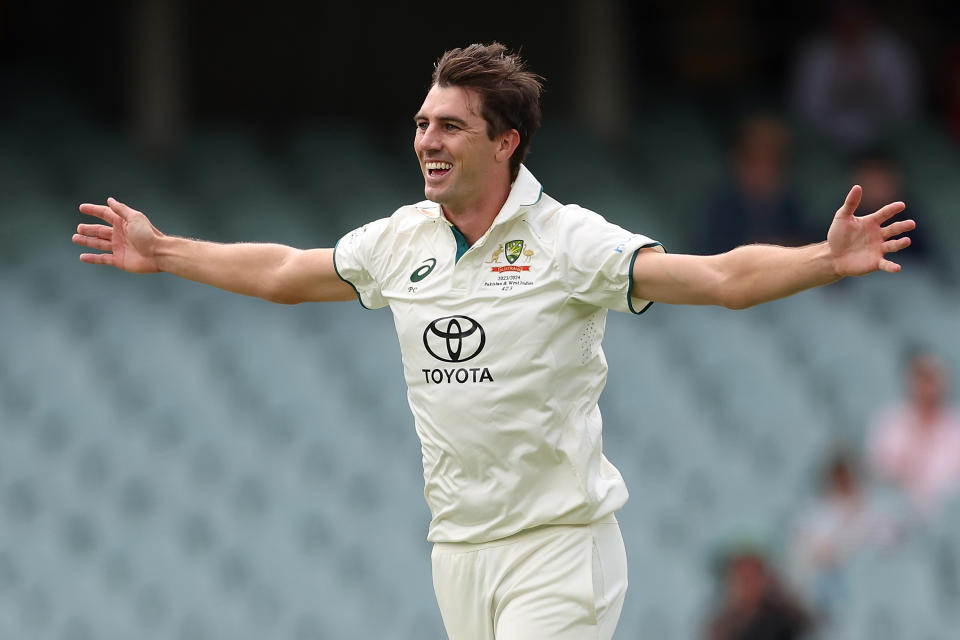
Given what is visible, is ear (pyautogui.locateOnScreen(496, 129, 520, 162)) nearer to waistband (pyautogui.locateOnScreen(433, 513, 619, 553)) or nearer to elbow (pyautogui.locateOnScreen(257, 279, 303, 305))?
elbow (pyautogui.locateOnScreen(257, 279, 303, 305))

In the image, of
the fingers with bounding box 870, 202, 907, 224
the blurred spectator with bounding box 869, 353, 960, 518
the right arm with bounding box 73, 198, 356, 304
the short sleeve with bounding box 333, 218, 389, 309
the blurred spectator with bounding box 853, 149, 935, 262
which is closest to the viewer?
the fingers with bounding box 870, 202, 907, 224

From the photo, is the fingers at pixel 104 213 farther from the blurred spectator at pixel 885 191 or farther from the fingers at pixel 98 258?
the blurred spectator at pixel 885 191

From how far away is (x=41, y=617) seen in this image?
9172mm

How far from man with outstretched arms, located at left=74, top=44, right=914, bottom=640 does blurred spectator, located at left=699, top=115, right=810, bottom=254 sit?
21.4 ft

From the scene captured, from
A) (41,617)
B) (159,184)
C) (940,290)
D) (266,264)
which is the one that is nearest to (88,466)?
(41,617)

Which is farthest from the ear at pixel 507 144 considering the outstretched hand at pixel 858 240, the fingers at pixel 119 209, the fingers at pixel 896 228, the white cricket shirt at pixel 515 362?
the fingers at pixel 119 209

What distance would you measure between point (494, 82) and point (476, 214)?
15.8 inches

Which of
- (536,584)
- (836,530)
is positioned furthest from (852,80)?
(536,584)

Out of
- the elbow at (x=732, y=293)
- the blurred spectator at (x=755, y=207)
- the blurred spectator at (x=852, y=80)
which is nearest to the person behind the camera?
the elbow at (x=732, y=293)

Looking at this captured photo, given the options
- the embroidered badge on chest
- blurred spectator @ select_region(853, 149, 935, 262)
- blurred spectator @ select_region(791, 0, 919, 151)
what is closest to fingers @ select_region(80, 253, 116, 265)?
the embroidered badge on chest

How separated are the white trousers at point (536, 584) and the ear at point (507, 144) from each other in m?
1.13

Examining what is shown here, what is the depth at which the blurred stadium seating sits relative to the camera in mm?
9242

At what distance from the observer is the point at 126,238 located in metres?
5.35

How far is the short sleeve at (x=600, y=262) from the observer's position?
4.63m
